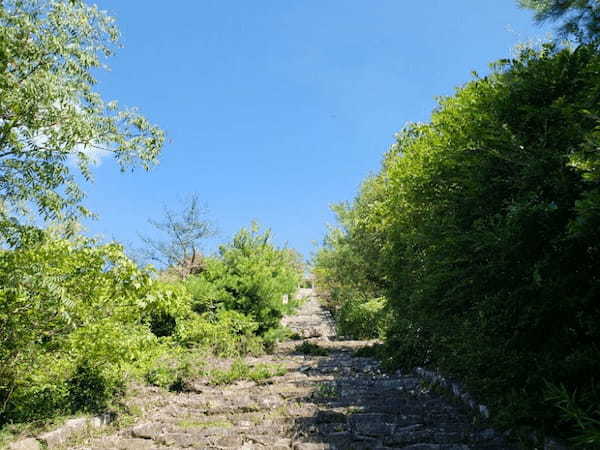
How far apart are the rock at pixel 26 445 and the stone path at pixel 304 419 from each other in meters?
0.53

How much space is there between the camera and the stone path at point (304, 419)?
200 inches

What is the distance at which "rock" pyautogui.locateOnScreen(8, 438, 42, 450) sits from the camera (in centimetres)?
495

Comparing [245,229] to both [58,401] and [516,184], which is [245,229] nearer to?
[58,401]

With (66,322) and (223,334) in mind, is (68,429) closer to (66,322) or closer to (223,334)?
(66,322)

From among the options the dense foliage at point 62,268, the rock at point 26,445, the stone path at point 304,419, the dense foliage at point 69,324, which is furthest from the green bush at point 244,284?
the rock at point 26,445

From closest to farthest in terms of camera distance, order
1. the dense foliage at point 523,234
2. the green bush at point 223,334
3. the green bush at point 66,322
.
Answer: the dense foliage at point 523,234 → the green bush at point 66,322 → the green bush at point 223,334

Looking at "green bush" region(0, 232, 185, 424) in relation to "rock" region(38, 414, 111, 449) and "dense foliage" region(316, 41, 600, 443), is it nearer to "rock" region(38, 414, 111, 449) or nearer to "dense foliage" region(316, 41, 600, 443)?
"rock" region(38, 414, 111, 449)

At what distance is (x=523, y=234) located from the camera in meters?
4.24

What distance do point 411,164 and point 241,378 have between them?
6057mm

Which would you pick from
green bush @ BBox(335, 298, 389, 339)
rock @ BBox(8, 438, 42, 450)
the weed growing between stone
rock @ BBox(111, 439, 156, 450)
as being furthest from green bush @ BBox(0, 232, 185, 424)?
green bush @ BBox(335, 298, 389, 339)

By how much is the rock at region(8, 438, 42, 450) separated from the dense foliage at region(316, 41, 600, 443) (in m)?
5.33

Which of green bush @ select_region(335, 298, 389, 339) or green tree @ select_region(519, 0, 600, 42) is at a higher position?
green tree @ select_region(519, 0, 600, 42)

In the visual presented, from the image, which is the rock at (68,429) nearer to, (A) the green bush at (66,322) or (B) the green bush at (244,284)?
(A) the green bush at (66,322)

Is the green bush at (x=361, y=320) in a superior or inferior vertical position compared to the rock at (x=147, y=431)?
superior
